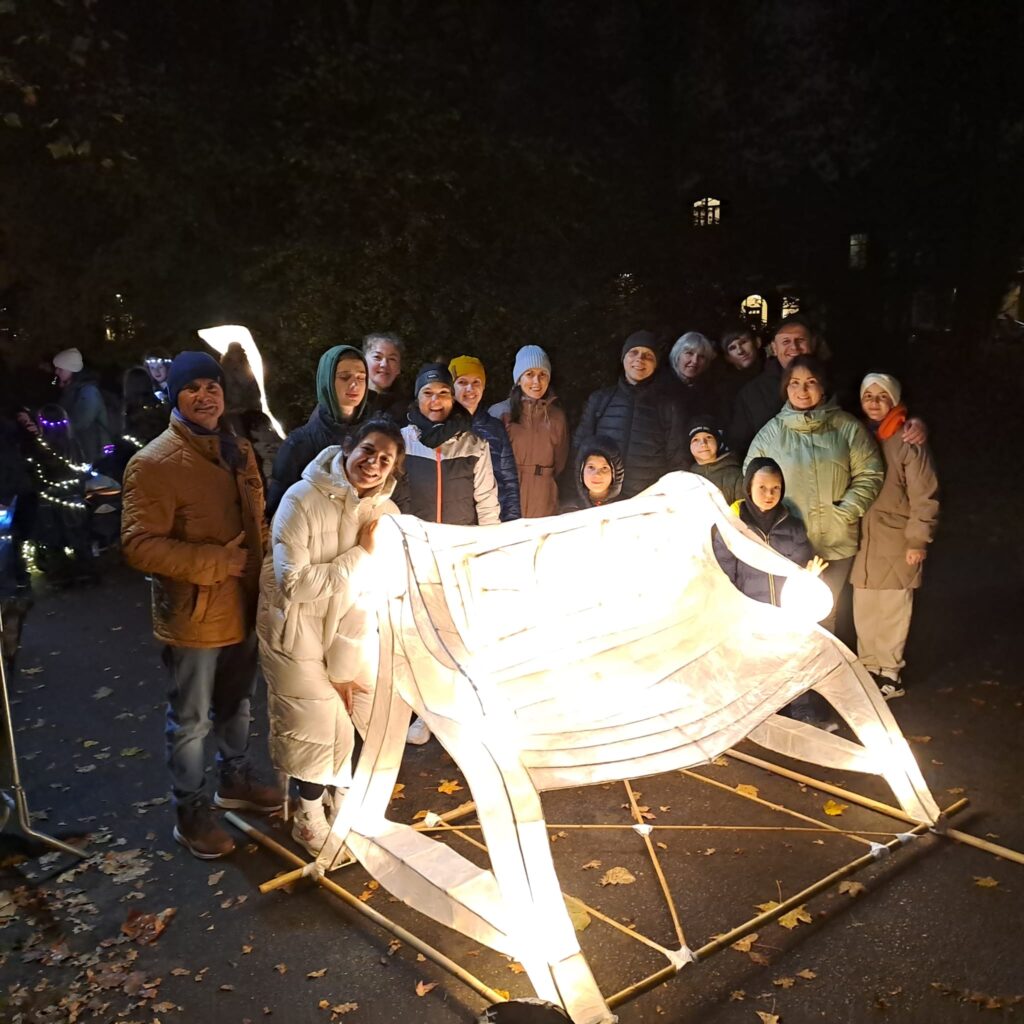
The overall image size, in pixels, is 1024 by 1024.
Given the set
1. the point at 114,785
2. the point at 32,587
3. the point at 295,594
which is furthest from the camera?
the point at 32,587

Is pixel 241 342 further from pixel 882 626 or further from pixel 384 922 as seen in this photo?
pixel 882 626

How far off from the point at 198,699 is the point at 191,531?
0.72 metres

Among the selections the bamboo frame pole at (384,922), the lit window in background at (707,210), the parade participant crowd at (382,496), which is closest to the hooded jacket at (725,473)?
the parade participant crowd at (382,496)

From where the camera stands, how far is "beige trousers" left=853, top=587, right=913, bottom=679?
231 inches

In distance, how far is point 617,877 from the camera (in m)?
4.04

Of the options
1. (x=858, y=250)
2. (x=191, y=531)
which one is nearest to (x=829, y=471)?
(x=191, y=531)

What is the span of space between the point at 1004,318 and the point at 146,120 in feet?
43.8

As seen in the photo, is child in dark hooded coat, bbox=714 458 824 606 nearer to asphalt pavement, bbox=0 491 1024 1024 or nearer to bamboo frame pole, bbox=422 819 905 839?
asphalt pavement, bbox=0 491 1024 1024

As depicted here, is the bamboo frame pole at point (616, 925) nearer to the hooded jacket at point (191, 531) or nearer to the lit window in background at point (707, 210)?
the hooded jacket at point (191, 531)

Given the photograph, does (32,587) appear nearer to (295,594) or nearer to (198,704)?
(198,704)

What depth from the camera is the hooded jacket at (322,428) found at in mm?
4508

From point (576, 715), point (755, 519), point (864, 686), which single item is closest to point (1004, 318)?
point (755, 519)

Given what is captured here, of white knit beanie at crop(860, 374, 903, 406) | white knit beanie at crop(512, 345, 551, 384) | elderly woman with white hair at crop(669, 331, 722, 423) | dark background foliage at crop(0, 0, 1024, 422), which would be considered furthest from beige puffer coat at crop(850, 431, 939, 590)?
dark background foliage at crop(0, 0, 1024, 422)

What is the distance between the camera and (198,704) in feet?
13.6
